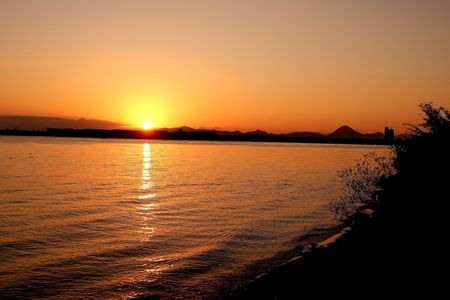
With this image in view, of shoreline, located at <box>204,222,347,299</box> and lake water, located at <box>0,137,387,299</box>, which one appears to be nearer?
shoreline, located at <box>204,222,347,299</box>

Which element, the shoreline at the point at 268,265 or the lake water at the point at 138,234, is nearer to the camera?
the shoreline at the point at 268,265

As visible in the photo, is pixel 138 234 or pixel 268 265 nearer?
pixel 268 265

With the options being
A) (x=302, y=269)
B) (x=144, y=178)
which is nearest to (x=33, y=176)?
(x=144, y=178)

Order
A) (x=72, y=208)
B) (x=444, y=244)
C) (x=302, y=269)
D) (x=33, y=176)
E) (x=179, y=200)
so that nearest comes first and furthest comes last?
(x=444, y=244), (x=302, y=269), (x=72, y=208), (x=179, y=200), (x=33, y=176)

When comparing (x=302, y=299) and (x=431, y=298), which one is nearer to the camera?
(x=431, y=298)

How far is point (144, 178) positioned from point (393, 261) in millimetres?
44517

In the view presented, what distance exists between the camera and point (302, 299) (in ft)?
36.5

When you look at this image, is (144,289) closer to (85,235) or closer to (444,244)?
(85,235)

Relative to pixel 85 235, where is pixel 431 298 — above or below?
above

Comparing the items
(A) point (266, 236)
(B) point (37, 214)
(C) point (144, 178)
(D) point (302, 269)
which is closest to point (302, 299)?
(D) point (302, 269)

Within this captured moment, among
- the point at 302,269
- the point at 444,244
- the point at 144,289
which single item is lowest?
the point at 144,289

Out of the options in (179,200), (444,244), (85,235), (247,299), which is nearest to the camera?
(247,299)

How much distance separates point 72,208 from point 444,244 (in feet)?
81.7

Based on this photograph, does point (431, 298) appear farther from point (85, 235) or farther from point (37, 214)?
point (37, 214)
